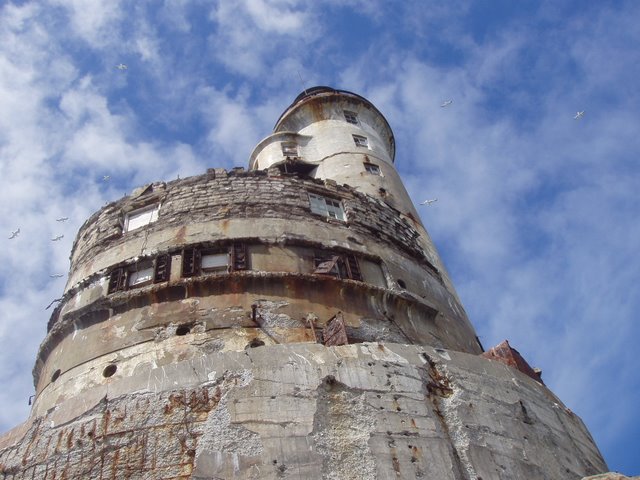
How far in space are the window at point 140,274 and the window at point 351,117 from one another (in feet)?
44.6

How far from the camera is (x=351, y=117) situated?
2295 centimetres

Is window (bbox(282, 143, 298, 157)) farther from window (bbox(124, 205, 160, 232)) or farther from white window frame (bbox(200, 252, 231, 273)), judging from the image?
white window frame (bbox(200, 252, 231, 273))

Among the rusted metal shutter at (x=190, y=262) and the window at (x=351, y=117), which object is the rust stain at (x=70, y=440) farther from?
the window at (x=351, y=117)

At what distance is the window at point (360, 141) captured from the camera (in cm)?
2072

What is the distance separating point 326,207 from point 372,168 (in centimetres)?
699

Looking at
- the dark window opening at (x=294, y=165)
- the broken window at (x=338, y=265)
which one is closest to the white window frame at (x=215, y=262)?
the broken window at (x=338, y=265)

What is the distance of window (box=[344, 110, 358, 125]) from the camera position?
22719mm

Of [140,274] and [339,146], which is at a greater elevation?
[339,146]

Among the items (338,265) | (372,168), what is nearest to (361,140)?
(372,168)

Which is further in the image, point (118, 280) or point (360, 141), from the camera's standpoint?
point (360, 141)

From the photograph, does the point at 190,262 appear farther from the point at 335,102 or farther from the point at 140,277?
the point at 335,102

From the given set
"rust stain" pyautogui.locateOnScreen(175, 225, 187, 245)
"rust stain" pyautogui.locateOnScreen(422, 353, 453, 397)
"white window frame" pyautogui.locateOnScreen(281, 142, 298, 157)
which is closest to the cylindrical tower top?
"white window frame" pyautogui.locateOnScreen(281, 142, 298, 157)

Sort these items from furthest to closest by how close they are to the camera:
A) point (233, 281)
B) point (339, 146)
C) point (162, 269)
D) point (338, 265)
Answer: point (339, 146) < point (338, 265) < point (162, 269) < point (233, 281)

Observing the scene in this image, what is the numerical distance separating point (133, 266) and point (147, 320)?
1.49 m
